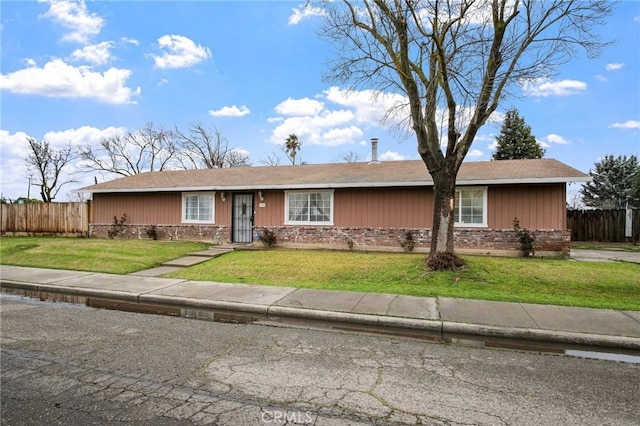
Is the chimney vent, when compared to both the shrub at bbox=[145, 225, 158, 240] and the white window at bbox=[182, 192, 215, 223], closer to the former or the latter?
the white window at bbox=[182, 192, 215, 223]

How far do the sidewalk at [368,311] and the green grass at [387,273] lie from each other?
2.11 feet

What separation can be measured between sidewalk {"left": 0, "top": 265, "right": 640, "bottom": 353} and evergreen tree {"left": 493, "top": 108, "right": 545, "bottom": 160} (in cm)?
2966

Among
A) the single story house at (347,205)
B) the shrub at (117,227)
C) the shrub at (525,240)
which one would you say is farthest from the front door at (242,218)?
the shrub at (525,240)

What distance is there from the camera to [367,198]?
14.3 metres

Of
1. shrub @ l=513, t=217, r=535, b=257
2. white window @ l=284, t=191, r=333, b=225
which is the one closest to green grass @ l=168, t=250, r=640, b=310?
shrub @ l=513, t=217, r=535, b=257

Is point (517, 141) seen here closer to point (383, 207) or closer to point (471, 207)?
point (471, 207)

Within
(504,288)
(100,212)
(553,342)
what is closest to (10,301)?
(553,342)

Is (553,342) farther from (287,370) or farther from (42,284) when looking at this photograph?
(42,284)

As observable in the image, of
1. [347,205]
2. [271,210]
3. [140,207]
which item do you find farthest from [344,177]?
[140,207]

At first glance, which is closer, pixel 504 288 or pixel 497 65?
pixel 504 288

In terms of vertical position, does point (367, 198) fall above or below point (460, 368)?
above

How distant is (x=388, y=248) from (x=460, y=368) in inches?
383

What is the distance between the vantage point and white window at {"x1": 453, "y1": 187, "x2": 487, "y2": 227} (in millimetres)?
13148

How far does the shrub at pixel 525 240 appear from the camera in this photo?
1226 cm
